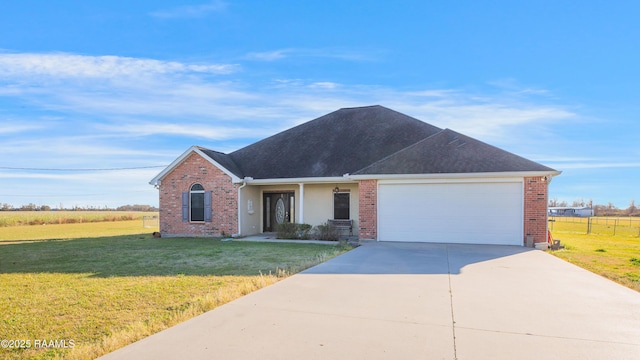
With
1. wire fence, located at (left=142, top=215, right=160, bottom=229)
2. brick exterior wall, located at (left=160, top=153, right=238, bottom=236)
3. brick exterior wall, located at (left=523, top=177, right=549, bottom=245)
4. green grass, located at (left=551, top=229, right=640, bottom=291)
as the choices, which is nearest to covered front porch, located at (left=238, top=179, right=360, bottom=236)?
brick exterior wall, located at (left=160, top=153, right=238, bottom=236)

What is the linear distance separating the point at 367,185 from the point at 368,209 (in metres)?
0.93

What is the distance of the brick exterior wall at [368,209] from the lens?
14211 millimetres

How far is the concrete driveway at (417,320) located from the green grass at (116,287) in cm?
55

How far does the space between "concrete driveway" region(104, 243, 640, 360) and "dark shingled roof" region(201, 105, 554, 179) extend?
6.07 meters

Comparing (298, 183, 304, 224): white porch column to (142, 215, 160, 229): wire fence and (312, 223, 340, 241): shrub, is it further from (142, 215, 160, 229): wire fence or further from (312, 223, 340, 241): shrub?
(142, 215, 160, 229): wire fence

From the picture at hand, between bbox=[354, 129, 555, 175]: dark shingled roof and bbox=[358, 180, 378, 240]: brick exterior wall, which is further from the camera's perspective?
bbox=[358, 180, 378, 240]: brick exterior wall

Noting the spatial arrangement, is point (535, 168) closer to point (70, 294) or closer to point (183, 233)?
point (70, 294)

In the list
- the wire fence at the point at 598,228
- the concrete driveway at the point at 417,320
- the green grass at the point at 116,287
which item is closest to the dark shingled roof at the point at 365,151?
the green grass at the point at 116,287

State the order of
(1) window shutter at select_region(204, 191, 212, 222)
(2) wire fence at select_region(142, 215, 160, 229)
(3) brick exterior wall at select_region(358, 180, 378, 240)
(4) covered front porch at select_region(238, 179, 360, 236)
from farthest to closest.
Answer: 1. (2) wire fence at select_region(142, 215, 160, 229)
2. (1) window shutter at select_region(204, 191, 212, 222)
3. (4) covered front porch at select_region(238, 179, 360, 236)
4. (3) brick exterior wall at select_region(358, 180, 378, 240)

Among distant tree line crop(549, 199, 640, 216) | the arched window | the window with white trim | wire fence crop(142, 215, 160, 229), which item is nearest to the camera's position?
the window with white trim

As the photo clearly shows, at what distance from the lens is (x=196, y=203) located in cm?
1748

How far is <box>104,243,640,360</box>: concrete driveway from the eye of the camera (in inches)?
153

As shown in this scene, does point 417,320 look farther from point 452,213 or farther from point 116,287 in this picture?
point 452,213

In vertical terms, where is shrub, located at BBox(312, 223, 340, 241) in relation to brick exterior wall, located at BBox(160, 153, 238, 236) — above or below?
below
